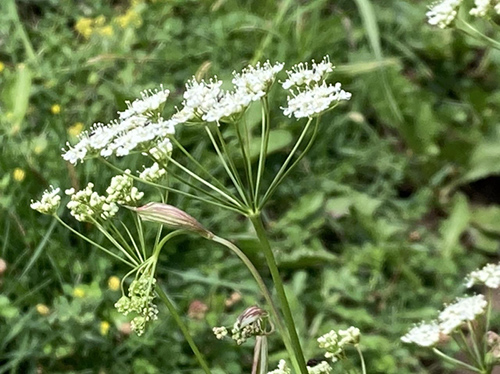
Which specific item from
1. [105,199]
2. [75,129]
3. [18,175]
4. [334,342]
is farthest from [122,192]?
[75,129]

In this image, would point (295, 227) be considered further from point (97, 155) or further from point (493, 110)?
point (97, 155)

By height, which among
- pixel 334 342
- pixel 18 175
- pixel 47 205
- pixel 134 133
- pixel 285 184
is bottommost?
pixel 285 184

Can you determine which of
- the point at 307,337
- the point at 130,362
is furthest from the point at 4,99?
the point at 307,337

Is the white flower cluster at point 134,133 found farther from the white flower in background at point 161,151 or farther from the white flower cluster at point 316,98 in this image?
the white flower cluster at point 316,98

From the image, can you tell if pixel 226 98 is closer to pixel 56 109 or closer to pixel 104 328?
Result: pixel 104 328

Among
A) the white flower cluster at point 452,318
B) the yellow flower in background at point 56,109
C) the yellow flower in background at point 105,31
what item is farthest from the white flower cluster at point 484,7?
the yellow flower in background at point 105,31
